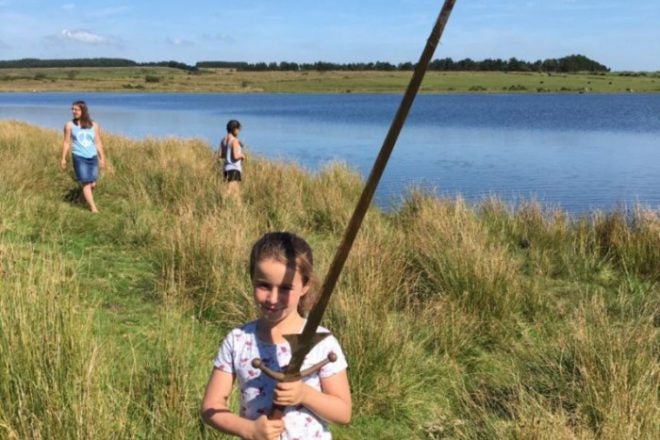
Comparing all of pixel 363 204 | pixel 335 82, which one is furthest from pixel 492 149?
pixel 335 82

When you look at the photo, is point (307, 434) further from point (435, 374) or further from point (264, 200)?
point (264, 200)

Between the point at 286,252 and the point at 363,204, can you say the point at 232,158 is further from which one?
the point at 363,204

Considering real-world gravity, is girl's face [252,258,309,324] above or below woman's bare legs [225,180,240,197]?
above

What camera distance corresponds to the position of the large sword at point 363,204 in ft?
4.19

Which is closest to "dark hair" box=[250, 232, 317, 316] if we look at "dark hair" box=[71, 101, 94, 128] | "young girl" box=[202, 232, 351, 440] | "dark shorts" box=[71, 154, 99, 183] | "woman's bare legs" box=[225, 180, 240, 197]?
"young girl" box=[202, 232, 351, 440]

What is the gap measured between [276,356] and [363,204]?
1.03 meters

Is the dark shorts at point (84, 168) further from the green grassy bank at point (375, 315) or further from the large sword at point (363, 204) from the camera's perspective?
the large sword at point (363, 204)

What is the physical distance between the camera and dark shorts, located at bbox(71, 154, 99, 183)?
10320mm

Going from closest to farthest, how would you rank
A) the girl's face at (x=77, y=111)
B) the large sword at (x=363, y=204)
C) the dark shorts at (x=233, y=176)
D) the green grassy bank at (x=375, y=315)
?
1. the large sword at (x=363, y=204)
2. the green grassy bank at (x=375, y=315)
3. the girl's face at (x=77, y=111)
4. the dark shorts at (x=233, y=176)

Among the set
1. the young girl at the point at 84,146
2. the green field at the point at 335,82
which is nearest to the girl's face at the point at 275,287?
the young girl at the point at 84,146

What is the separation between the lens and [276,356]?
7.54 ft

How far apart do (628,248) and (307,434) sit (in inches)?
262

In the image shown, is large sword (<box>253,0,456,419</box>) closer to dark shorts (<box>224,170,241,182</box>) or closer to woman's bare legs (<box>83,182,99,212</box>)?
woman's bare legs (<box>83,182,99,212</box>)

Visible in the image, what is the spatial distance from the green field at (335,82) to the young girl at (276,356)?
9086 centimetres
